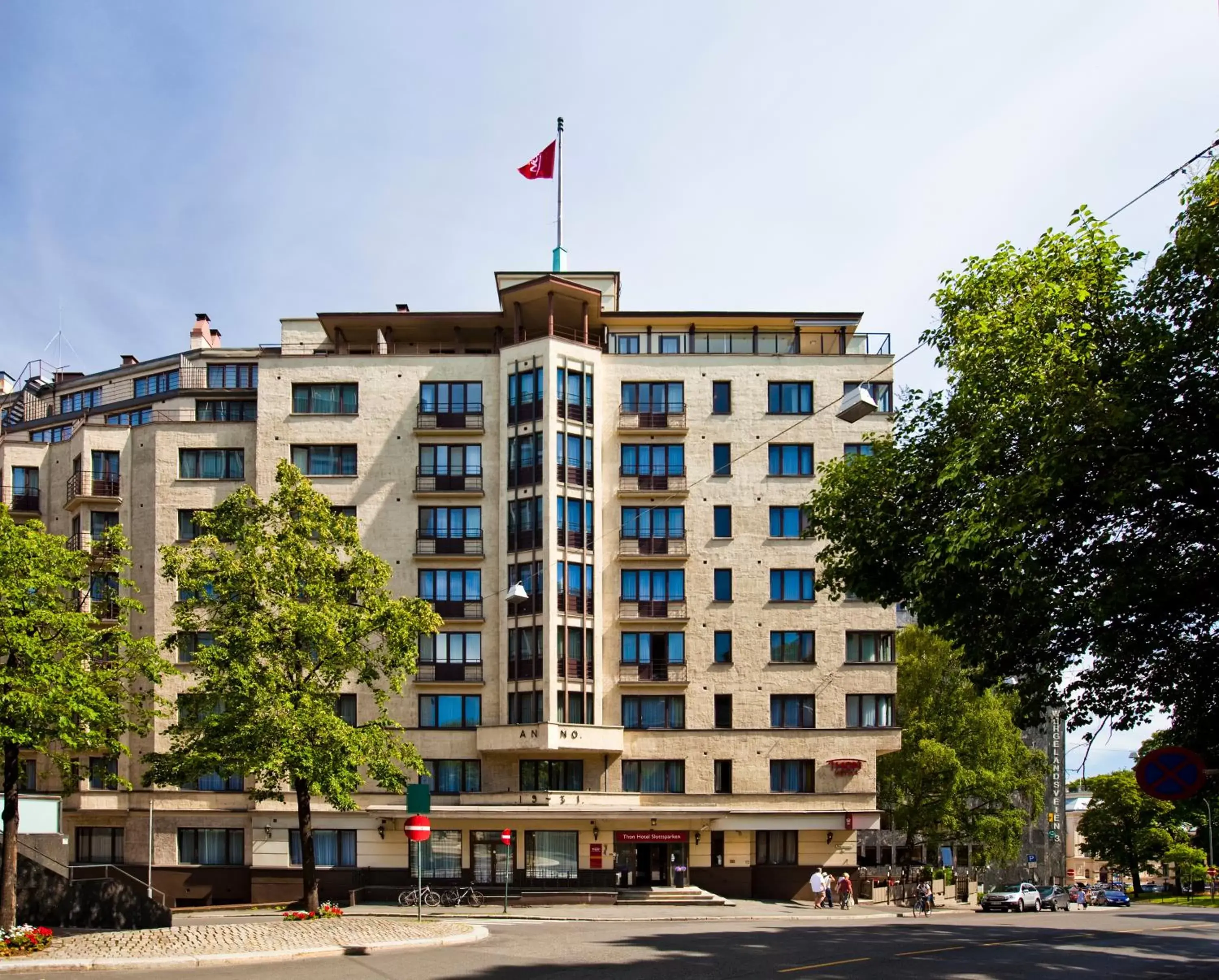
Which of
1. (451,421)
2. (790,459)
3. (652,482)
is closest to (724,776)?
(652,482)

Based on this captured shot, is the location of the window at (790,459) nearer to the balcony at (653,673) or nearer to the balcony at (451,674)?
the balcony at (653,673)

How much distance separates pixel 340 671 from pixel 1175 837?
260 feet

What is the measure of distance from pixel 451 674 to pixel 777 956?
29.6 m

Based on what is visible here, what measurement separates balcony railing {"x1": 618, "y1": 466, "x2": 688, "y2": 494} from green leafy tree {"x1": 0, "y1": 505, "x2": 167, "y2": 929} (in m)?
25.3

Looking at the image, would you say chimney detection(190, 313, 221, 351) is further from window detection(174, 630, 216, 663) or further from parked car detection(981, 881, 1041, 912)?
parked car detection(981, 881, 1041, 912)

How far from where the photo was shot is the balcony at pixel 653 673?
52812 millimetres

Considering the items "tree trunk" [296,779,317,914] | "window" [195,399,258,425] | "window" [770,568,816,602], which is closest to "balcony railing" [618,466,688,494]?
"window" [770,568,816,602]

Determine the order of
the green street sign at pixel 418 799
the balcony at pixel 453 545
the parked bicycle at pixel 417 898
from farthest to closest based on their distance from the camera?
the balcony at pixel 453 545
the parked bicycle at pixel 417 898
the green street sign at pixel 418 799

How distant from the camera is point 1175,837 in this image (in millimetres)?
95250

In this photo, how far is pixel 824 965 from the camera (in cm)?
2303

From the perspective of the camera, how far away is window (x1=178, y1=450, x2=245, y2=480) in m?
54.8

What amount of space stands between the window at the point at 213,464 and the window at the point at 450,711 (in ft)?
43.1

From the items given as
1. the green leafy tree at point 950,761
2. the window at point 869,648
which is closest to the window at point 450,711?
the window at point 869,648

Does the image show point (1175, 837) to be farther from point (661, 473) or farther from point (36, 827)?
point (36, 827)
